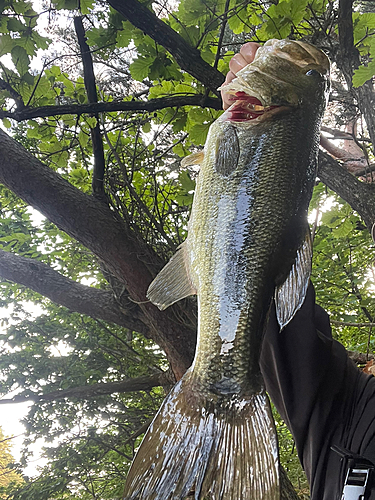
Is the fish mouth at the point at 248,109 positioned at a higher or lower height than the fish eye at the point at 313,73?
lower

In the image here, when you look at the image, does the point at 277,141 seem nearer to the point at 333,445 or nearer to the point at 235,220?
the point at 235,220

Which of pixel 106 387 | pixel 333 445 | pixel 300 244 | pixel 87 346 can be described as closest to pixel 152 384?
pixel 106 387

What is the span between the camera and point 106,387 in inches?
171

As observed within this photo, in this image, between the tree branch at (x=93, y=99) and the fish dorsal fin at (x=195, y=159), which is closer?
the fish dorsal fin at (x=195, y=159)

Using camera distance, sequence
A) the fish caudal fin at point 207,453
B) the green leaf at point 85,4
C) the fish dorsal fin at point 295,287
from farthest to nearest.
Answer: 1. the green leaf at point 85,4
2. the fish dorsal fin at point 295,287
3. the fish caudal fin at point 207,453

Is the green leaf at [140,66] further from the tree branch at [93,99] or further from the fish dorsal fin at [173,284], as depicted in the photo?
the fish dorsal fin at [173,284]

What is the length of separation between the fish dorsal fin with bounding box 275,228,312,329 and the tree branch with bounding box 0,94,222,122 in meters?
1.54

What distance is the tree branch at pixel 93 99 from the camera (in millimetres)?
2605

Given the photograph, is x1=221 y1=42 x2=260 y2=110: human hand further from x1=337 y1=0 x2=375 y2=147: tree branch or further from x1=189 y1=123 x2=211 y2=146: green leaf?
x1=337 y1=0 x2=375 y2=147: tree branch

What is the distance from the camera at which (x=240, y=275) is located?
3.39ft

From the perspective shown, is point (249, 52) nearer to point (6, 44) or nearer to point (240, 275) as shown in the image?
point (240, 275)

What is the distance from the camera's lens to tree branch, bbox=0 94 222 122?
209cm

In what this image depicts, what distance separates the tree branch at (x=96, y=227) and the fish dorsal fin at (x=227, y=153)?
1.72 meters

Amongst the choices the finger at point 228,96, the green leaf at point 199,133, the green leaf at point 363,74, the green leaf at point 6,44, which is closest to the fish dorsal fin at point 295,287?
the finger at point 228,96
